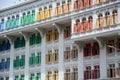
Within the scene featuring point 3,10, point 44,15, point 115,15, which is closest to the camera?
point 115,15

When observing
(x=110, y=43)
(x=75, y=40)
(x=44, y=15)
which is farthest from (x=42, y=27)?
(x=110, y=43)

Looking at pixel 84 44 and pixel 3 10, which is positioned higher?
pixel 3 10

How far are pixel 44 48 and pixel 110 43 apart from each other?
979cm

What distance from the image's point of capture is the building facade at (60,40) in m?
37.3

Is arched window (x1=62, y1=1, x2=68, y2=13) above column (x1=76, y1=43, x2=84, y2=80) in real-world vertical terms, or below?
above

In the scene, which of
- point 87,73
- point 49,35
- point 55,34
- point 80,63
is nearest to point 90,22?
point 80,63

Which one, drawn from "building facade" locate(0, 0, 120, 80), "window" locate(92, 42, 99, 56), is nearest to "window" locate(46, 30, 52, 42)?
"building facade" locate(0, 0, 120, 80)

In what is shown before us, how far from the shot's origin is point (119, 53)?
36781 mm

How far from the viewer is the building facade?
37281 millimetres

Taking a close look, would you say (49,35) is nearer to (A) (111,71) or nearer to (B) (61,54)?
(B) (61,54)

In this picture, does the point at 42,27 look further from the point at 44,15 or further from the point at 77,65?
the point at 77,65

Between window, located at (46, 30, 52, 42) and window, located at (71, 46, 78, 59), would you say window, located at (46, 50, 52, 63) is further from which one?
window, located at (71, 46, 78, 59)

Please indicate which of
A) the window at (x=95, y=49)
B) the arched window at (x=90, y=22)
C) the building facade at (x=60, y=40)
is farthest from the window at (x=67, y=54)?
the arched window at (x=90, y=22)

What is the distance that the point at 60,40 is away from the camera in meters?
42.9
